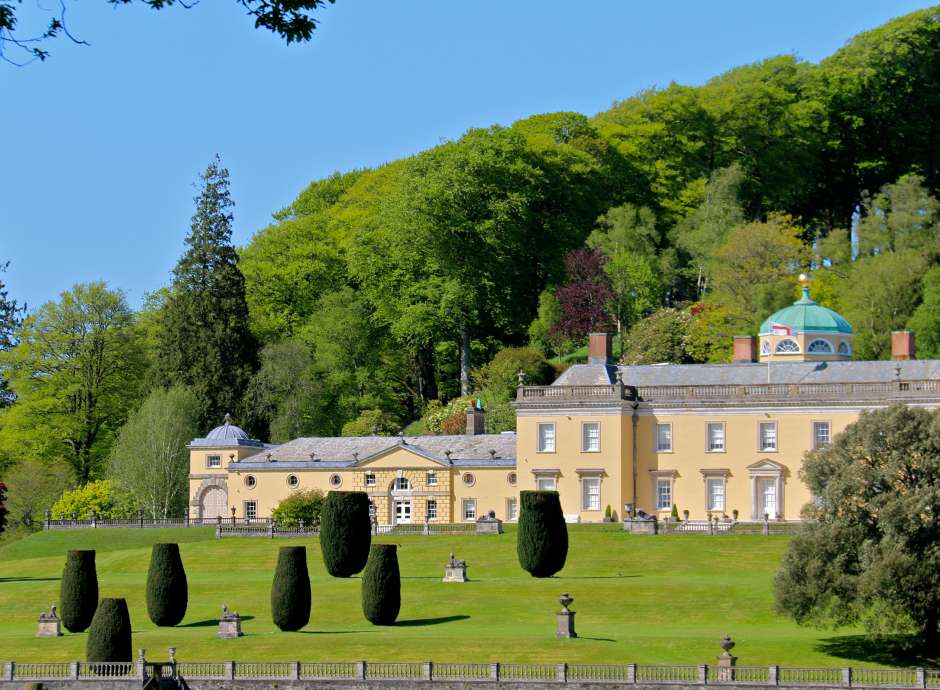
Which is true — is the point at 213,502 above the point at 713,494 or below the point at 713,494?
below

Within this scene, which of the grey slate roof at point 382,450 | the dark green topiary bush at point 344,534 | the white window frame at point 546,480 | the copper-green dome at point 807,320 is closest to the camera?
the dark green topiary bush at point 344,534

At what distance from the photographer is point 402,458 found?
8444 centimetres

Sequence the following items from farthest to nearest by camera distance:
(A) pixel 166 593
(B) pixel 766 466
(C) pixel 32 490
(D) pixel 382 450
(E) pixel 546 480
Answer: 1. (C) pixel 32 490
2. (D) pixel 382 450
3. (E) pixel 546 480
4. (B) pixel 766 466
5. (A) pixel 166 593

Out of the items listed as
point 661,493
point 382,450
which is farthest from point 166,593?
point 382,450

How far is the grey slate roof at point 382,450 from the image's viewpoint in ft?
274

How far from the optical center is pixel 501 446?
84.0 m

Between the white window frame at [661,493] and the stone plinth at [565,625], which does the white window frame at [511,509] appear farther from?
the stone plinth at [565,625]

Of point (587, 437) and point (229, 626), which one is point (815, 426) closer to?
point (587, 437)

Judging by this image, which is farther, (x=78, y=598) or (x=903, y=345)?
(x=903, y=345)

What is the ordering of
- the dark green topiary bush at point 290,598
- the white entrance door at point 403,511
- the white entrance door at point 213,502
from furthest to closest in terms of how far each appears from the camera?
the white entrance door at point 213,502 < the white entrance door at point 403,511 < the dark green topiary bush at point 290,598

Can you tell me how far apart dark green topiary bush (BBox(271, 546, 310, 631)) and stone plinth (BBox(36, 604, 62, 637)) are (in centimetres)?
680

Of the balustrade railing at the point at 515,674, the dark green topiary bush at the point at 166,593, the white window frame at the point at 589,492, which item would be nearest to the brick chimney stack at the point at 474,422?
the white window frame at the point at 589,492

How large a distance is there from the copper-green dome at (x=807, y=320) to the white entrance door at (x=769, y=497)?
7980 mm

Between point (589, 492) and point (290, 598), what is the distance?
79.8ft
